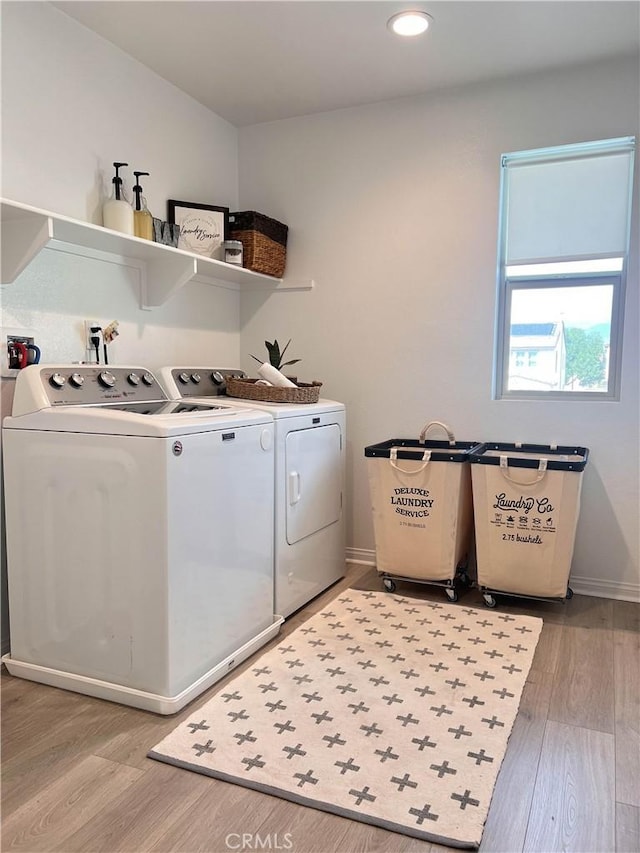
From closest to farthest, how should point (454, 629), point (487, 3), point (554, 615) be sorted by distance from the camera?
point (487, 3), point (454, 629), point (554, 615)

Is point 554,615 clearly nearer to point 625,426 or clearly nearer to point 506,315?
point 625,426

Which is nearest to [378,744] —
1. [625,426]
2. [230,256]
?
[625,426]

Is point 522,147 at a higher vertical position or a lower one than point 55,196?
higher

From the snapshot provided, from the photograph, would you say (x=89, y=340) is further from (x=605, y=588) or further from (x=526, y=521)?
(x=605, y=588)

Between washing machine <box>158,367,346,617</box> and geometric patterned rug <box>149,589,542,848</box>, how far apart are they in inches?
9.8

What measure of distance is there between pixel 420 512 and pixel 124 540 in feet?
4.69

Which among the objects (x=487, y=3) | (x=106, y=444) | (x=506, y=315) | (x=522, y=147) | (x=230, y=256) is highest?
(x=487, y=3)

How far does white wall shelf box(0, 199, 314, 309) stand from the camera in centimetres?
210

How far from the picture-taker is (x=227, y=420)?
86.0 inches

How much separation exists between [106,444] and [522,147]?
2390mm

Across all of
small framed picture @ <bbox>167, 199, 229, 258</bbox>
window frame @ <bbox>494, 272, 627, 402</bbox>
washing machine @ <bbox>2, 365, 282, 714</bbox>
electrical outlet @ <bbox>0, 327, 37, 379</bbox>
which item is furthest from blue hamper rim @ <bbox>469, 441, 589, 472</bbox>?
electrical outlet @ <bbox>0, 327, 37, 379</bbox>

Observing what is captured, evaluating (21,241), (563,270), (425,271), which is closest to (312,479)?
(425,271)

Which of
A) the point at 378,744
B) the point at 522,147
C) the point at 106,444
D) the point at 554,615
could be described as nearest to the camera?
the point at 378,744

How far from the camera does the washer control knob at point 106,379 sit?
2363 mm
